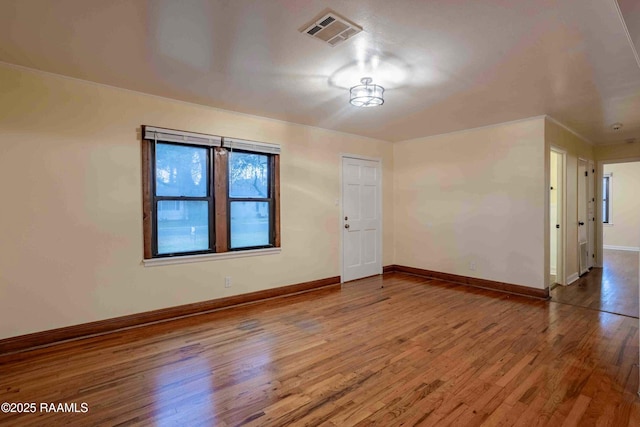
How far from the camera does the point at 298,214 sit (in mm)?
A: 4781

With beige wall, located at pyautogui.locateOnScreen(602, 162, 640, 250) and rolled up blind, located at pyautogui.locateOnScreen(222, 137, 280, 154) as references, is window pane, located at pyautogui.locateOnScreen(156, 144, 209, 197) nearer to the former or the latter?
rolled up blind, located at pyautogui.locateOnScreen(222, 137, 280, 154)

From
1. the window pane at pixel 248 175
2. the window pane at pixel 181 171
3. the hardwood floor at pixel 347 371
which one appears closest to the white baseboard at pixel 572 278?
the hardwood floor at pixel 347 371

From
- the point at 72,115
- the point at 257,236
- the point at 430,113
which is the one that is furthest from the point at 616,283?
the point at 72,115

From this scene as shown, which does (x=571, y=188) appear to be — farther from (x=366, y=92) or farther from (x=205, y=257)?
(x=205, y=257)

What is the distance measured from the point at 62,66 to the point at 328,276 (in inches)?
160

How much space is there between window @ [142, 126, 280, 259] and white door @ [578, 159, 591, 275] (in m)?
5.18

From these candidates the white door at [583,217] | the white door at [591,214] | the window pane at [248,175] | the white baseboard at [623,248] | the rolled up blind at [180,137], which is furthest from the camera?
the white baseboard at [623,248]

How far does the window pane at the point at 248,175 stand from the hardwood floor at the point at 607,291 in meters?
4.22

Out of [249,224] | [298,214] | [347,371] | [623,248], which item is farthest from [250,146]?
[623,248]

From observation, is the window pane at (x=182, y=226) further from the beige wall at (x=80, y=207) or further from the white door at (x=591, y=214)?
the white door at (x=591, y=214)

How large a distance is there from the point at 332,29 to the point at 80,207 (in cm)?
284

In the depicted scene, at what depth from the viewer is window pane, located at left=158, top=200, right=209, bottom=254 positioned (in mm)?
3646

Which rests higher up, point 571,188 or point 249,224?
point 571,188

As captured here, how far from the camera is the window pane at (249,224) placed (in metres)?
4.20
